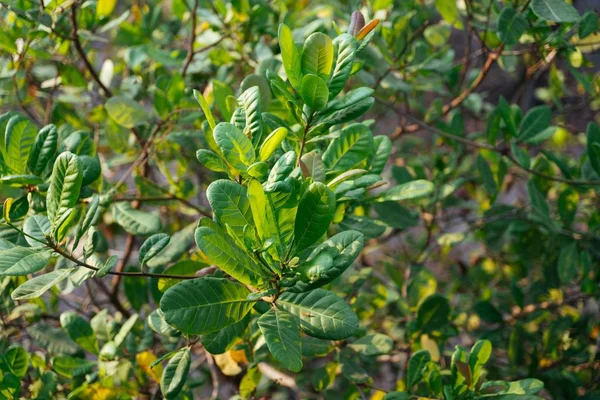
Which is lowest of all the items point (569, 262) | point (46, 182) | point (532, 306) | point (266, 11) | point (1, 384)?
point (532, 306)

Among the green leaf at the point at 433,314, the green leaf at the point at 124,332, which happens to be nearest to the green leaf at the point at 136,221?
the green leaf at the point at 124,332

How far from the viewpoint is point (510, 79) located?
12.0 feet

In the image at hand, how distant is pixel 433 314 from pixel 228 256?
2.62 ft

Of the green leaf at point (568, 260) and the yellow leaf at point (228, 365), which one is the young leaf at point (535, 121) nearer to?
the green leaf at point (568, 260)

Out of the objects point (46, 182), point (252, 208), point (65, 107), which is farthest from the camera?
point (65, 107)

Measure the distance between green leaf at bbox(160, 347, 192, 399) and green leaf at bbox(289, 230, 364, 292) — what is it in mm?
258

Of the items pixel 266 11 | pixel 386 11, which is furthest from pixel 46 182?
pixel 386 11

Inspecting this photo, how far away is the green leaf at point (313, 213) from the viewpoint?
2.31ft

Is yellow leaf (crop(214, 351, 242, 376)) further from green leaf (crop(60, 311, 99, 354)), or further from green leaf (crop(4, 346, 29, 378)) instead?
green leaf (crop(4, 346, 29, 378))

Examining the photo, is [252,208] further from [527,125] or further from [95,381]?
[527,125]

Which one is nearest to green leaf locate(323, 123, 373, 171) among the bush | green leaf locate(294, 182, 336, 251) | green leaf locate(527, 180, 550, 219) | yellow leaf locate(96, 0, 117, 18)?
the bush

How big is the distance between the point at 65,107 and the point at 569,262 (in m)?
1.48

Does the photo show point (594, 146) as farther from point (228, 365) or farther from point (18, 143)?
point (18, 143)

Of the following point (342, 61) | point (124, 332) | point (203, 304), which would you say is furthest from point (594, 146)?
point (124, 332)
